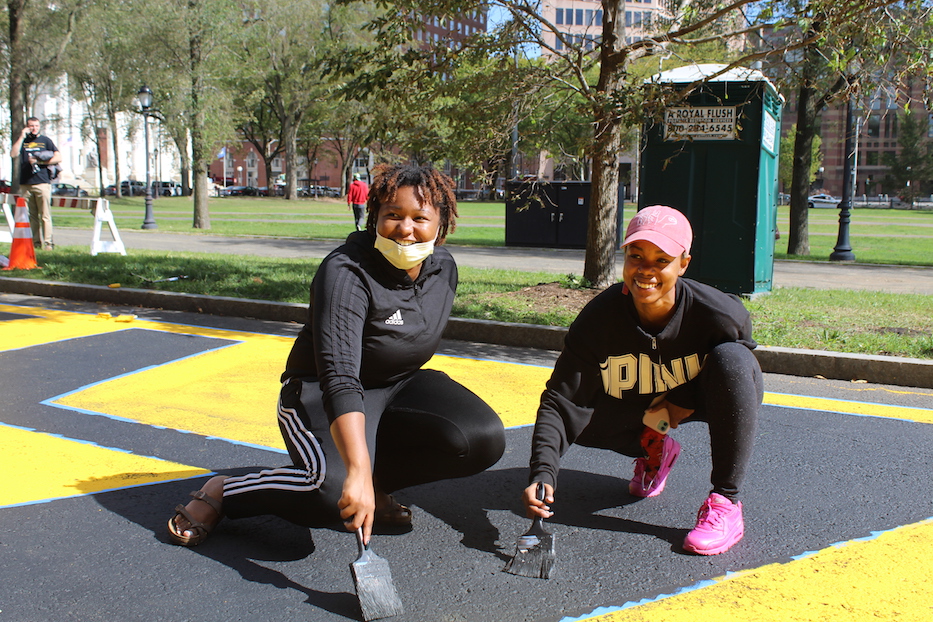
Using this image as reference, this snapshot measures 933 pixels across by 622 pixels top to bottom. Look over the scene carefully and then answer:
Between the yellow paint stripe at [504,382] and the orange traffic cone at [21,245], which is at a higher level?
the orange traffic cone at [21,245]

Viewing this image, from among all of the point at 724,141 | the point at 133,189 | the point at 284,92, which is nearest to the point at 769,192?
the point at 724,141

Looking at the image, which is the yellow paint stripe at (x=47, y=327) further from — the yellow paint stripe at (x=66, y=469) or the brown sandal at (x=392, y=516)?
the brown sandal at (x=392, y=516)

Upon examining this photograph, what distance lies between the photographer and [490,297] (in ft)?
29.0

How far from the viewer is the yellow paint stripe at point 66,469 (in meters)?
3.60

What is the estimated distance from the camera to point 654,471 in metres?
3.58

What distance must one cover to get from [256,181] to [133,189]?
182 feet

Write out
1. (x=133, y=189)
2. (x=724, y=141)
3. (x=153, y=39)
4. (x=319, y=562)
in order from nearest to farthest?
1. (x=319, y=562)
2. (x=724, y=141)
3. (x=153, y=39)
4. (x=133, y=189)

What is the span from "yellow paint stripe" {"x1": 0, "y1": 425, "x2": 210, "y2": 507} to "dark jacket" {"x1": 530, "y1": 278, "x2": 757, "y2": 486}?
1.80 meters

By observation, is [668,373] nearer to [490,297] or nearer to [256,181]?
[490,297]

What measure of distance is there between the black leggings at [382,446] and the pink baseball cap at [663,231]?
883 mm

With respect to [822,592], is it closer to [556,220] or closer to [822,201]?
[556,220]

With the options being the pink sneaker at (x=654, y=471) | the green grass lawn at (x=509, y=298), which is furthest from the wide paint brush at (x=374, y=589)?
the green grass lawn at (x=509, y=298)

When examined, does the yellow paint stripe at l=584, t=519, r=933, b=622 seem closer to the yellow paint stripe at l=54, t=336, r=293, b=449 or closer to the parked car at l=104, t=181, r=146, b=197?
the yellow paint stripe at l=54, t=336, r=293, b=449

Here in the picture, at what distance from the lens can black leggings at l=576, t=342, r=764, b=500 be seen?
9.84 feet
